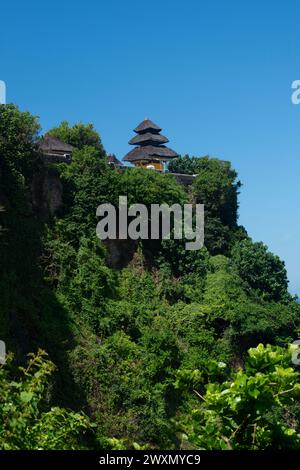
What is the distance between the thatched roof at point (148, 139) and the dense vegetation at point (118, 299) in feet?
20.2

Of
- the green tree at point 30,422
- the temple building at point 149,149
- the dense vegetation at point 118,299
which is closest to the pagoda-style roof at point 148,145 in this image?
the temple building at point 149,149

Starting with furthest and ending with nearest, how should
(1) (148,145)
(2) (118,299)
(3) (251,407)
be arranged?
(1) (148,145)
(2) (118,299)
(3) (251,407)

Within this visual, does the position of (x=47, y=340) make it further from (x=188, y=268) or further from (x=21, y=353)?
(x=188, y=268)

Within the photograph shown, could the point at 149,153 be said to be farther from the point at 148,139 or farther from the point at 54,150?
the point at 54,150

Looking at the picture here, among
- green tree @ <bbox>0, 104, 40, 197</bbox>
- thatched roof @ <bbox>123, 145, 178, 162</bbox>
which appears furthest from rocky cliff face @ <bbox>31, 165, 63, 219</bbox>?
thatched roof @ <bbox>123, 145, 178, 162</bbox>

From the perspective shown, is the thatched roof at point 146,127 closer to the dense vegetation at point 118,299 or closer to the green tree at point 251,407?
the dense vegetation at point 118,299

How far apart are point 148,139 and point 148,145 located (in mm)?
320

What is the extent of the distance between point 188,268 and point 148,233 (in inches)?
80.1

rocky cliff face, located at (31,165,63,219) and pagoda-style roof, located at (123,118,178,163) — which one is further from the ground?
pagoda-style roof, located at (123,118,178,163)

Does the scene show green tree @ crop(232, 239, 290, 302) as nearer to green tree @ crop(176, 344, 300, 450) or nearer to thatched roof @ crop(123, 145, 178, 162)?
thatched roof @ crop(123, 145, 178, 162)

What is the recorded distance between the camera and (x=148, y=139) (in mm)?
39469

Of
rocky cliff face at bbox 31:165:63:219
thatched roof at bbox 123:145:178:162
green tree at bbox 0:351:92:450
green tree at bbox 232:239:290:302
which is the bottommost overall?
green tree at bbox 0:351:92:450

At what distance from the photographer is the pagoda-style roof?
39.1 m

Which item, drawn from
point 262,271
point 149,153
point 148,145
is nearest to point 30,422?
point 262,271
